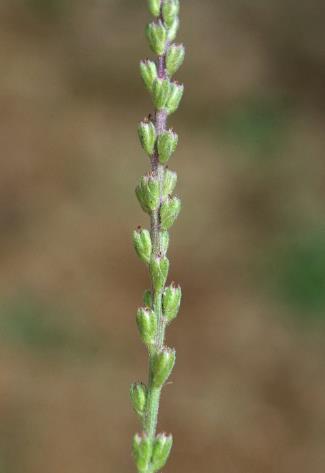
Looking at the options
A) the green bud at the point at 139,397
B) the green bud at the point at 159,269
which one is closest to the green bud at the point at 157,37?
the green bud at the point at 159,269

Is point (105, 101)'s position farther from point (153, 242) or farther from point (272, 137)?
point (153, 242)

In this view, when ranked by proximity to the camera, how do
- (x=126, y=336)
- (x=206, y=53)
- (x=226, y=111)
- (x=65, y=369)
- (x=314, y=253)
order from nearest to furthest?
(x=65, y=369) < (x=126, y=336) < (x=314, y=253) < (x=226, y=111) < (x=206, y=53)

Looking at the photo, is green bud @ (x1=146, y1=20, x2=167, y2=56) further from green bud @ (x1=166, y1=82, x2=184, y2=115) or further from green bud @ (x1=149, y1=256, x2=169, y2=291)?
green bud @ (x1=149, y1=256, x2=169, y2=291)

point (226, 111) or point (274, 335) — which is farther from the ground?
point (226, 111)

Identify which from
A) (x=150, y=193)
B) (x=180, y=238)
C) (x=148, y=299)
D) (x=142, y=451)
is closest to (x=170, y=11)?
(x=150, y=193)

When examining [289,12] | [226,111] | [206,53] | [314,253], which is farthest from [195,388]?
[289,12]

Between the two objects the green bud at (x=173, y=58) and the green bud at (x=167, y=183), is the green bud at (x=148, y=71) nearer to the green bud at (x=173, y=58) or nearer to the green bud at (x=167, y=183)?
the green bud at (x=173, y=58)

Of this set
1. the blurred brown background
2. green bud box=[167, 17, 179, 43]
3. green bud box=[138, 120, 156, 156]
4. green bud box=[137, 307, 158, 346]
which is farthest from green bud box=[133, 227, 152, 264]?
the blurred brown background
